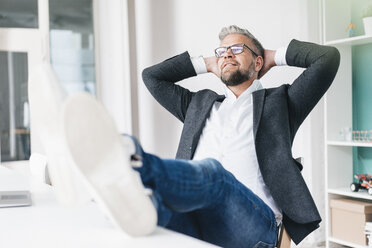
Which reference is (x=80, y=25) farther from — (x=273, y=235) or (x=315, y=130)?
(x=273, y=235)

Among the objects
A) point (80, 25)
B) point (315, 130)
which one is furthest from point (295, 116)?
point (80, 25)

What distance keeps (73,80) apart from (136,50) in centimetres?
76

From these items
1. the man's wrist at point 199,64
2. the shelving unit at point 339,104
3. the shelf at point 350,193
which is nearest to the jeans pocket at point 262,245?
the man's wrist at point 199,64

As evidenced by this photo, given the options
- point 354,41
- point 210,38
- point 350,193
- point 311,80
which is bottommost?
point 350,193

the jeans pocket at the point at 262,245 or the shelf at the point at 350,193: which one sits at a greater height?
the jeans pocket at the point at 262,245

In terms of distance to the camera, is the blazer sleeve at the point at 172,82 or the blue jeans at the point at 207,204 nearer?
the blue jeans at the point at 207,204

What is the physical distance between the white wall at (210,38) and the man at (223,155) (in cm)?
127

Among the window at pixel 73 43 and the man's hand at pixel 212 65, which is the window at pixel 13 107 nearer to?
the window at pixel 73 43

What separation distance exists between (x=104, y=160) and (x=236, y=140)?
1.01 meters

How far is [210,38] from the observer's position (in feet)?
13.1

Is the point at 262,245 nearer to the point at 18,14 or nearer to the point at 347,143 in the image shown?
the point at 347,143

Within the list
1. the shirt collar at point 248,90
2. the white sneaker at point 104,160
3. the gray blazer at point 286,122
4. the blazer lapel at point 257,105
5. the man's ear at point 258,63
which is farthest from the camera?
the man's ear at point 258,63

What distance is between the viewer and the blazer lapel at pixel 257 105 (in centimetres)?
169

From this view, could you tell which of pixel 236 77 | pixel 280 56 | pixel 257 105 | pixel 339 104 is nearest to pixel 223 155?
pixel 257 105
